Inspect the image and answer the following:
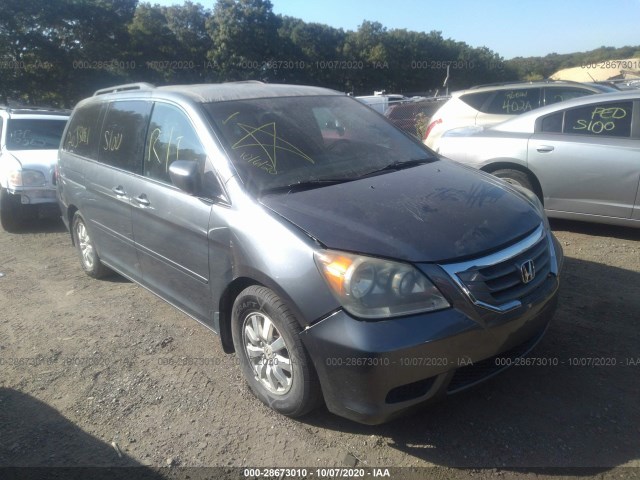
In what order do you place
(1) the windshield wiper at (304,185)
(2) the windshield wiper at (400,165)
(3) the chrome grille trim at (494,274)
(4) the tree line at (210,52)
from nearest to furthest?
(3) the chrome grille trim at (494,274), (1) the windshield wiper at (304,185), (2) the windshield wiper at (400,165), (4) the tree line at (210,52)

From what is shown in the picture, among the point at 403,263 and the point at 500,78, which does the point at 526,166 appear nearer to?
the point at 403,263

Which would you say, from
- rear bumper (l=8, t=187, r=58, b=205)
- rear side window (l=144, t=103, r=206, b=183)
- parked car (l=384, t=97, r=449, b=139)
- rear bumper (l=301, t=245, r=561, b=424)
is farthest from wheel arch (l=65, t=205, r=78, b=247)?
parked car (l=384, t=97, r=449, b=139)

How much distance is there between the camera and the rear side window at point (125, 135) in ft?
13.5

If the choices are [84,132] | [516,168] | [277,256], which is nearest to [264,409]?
[277,256]

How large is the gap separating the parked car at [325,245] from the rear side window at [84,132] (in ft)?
1.91

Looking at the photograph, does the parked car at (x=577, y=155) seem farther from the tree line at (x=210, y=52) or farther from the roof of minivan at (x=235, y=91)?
the tree line at (x=210, y=52)

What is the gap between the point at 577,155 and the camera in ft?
17.9

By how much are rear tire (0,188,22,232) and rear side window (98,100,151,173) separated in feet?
12.5

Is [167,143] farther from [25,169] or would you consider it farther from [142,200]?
[25,169]

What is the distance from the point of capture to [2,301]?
5.18 m

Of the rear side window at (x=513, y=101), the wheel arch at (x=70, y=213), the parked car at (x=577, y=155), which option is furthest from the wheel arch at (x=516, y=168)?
the wheel arch at (x=70, y=213)

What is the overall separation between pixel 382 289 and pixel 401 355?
12.1 inches

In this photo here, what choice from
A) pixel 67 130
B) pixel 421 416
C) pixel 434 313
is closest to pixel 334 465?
pixel 421 416

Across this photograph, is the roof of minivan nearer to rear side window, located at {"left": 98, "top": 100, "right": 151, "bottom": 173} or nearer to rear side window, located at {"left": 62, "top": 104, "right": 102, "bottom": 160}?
rear side window, located at {"left": 98, "top": 100, "right": 151, "bottom": 173}
